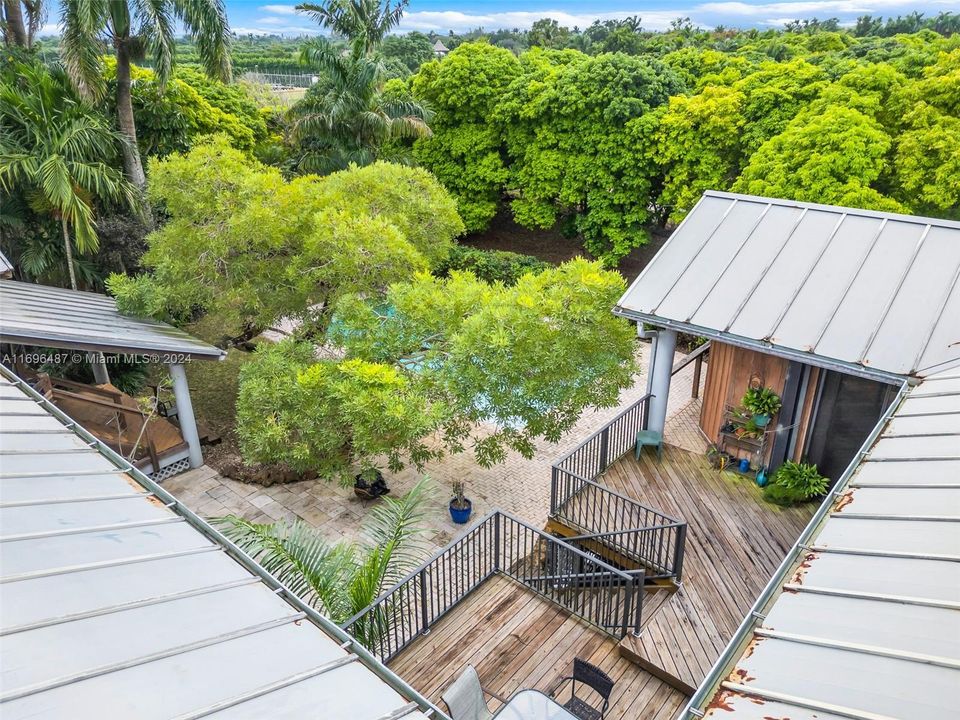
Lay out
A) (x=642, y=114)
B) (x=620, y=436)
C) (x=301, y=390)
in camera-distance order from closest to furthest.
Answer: (x=301, y=390)
(x=620, y=436)
(x=642, y=114)

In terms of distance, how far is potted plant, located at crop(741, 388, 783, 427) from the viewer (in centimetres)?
986

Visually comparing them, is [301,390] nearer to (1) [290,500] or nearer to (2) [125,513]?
(1) [290,500]

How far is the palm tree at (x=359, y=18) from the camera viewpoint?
794 inches

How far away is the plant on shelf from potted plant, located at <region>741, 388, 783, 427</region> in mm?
765

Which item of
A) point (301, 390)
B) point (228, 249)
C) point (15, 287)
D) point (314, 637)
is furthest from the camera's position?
point (15, 287)

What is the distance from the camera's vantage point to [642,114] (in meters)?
23.2

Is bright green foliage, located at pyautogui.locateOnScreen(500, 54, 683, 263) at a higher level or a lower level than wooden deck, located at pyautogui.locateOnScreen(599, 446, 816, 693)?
higher

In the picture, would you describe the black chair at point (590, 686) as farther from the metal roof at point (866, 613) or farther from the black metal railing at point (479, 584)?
the metal roof at point (866, 613)

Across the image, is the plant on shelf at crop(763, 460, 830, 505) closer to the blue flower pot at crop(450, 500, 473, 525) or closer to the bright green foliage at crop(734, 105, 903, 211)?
the blue flower pot at crop(450, 500, 473, 525)

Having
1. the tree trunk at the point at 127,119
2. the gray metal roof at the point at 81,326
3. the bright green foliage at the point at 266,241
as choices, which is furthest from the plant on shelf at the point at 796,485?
the tree trunk at the point at 127,119

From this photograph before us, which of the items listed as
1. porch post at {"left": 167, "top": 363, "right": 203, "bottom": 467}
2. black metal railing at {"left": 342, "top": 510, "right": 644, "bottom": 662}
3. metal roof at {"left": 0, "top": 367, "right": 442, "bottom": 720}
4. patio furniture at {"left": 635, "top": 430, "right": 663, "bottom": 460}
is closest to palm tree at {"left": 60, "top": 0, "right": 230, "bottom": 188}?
porch post at {"left": 167, "top": 363, "right": 203, "bottom": 467}

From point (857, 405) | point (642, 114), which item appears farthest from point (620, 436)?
point (642, 114)

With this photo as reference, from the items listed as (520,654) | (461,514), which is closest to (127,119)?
(461,514)

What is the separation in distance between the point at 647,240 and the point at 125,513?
2183 cm
